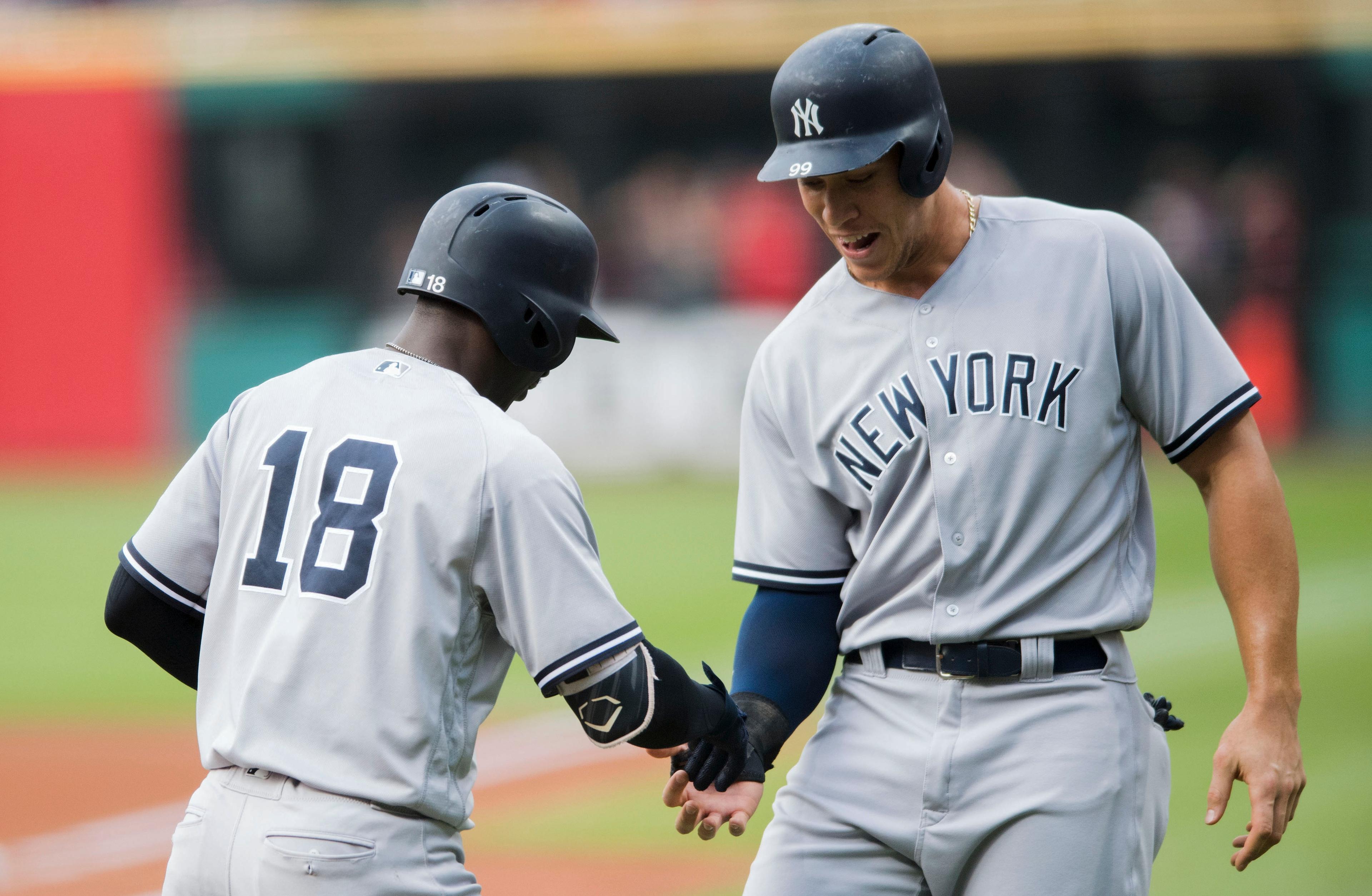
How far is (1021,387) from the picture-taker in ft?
9.62

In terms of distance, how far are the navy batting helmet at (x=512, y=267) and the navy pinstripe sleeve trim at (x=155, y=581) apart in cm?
70

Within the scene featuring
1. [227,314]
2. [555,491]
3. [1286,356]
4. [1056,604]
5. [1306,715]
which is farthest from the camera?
[227,314]

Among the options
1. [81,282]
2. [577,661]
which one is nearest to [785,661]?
[577,661]

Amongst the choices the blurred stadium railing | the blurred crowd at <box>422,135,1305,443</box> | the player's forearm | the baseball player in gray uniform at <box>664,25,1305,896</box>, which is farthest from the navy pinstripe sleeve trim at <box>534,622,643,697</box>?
the blurred stadium railing

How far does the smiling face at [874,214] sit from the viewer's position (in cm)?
300

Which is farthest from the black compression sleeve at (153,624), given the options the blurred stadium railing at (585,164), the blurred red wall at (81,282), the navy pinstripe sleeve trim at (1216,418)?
the blurred red wall at (81,282)

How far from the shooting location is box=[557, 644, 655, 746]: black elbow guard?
2.76m

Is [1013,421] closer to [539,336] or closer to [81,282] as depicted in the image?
[539,336]

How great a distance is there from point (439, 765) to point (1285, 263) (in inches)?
645

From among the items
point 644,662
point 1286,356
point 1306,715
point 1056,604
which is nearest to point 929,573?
point 1056,604

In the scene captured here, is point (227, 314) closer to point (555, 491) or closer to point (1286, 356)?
point (1286, 356)

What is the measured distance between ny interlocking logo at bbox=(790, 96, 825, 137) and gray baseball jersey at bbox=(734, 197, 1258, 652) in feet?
1.11

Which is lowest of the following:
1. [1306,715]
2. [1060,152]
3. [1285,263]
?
[1306,715]

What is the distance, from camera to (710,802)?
3211mm
